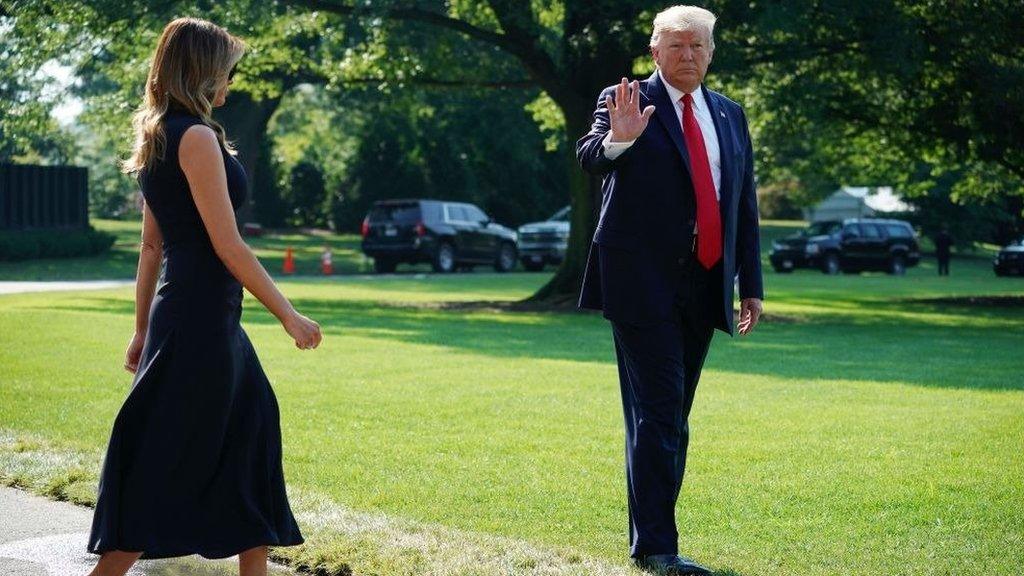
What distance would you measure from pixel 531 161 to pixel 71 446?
46.6 m

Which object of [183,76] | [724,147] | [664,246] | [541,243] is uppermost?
[183,76]

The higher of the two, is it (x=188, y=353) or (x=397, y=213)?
(x=397, y=213)

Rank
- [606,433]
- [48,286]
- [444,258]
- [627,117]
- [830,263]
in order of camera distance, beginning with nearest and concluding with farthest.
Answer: [627,117]
[606,433]
[48,286]
[444,258]
[830,263]

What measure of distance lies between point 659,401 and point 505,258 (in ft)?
110

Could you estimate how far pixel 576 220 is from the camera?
22719 millimetres

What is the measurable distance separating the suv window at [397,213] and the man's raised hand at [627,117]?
30539mm

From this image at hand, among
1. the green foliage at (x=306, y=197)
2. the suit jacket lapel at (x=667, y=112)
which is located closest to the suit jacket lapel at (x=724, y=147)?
the suit jacket lapel at (x=667, y=112)

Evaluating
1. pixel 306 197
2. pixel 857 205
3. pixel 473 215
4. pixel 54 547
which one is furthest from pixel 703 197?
pixel 857 205

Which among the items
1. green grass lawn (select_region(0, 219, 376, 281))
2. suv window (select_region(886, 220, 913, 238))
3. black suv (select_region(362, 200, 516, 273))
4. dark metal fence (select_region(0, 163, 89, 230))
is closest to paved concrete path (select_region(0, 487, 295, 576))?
green grass lawn (select_region(0, 219, 376, 281))

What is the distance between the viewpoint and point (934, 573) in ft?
16.4

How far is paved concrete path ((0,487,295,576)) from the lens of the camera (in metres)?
4.95

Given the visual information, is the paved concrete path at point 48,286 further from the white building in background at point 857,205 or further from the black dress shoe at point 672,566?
the white building in background at point 857,205

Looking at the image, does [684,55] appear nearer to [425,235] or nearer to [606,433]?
[606,433]

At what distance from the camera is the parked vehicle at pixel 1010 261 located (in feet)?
147
